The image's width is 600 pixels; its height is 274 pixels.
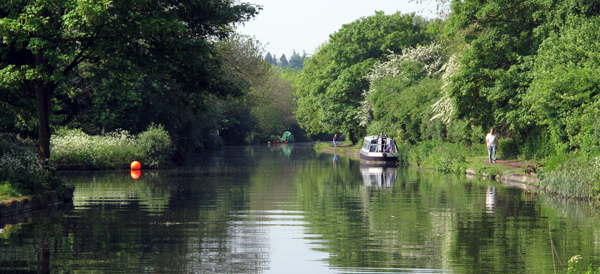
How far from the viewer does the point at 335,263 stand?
32.3ft

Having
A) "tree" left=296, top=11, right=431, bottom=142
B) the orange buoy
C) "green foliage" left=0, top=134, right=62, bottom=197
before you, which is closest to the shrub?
the orange buoy

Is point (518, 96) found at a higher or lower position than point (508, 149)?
higher

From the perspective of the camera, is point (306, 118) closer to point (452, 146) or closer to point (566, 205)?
point (452, 146)

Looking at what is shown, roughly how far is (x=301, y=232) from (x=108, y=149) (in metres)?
22.8

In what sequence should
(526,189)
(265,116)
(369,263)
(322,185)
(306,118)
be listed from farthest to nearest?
(265,116), (306,118), (322,185), (526,189), (369,263)

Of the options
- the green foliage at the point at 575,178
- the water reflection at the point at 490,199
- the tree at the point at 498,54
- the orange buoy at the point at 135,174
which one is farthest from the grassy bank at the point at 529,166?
the orange buoy at the point at 135,174

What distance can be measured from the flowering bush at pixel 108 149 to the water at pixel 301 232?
10.8 metres

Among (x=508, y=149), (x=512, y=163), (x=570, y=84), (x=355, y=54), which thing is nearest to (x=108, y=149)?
(x=512, y=163)

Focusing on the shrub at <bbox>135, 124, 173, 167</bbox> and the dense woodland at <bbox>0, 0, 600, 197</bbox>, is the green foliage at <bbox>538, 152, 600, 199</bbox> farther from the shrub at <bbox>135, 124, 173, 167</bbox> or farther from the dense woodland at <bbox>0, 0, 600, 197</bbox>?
the shrub at <bbox>135, 124, 173, 167</bbox>

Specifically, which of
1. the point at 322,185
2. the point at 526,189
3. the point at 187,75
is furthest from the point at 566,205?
the point at 187,75

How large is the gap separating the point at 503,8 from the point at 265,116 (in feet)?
246

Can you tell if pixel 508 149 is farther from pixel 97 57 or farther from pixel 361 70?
pixel 361 70

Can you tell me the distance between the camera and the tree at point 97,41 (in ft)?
52.4

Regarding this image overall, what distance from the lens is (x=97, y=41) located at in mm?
17453
